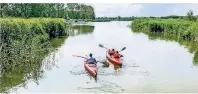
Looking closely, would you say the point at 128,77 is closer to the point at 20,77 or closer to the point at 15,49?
the point at 20,77

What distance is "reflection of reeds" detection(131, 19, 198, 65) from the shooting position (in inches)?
764

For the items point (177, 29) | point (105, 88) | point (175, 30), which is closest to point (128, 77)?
point (105, 88)

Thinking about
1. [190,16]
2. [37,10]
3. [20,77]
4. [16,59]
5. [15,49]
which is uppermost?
[37,10]

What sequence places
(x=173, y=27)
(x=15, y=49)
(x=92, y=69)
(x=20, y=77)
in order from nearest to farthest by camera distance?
(x=20, y=77), (x=15, y=49), (x=92, y=69), (x=173, y=27)

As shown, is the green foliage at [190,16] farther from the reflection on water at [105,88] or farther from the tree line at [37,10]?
the reflection on water at [105,88]

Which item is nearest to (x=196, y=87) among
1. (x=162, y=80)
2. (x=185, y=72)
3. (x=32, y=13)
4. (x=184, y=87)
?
(x=184, y=87)

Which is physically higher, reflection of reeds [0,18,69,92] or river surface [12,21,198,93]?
reflection of reeds [0,18,69,92]

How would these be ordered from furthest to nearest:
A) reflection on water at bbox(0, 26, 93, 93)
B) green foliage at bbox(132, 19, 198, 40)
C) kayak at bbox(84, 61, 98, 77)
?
green foliage at bbox(132, 19, 198, 40) → kayak at bbox(84, 61, 98, 77) → reflection on water at bbox(0, 26, 93, 93)

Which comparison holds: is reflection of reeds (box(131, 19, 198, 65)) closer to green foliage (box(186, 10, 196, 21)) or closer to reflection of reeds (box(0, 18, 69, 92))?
green foliage (box(186, 10, 196, 21))

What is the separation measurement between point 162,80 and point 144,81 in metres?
0.50

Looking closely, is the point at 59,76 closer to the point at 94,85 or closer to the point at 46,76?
the point at 46,76

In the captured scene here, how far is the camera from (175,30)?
25.5m

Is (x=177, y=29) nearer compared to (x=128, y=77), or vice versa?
(x=128, y=77)

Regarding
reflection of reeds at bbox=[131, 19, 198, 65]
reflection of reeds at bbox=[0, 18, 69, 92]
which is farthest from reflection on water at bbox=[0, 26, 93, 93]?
reflection of reeds at bbox=[131, 19, 198, 65]
